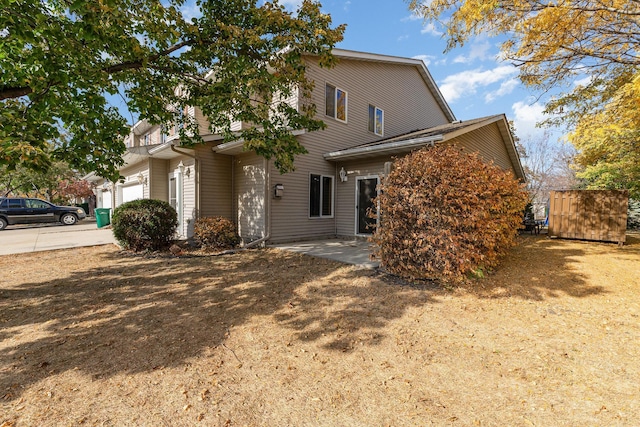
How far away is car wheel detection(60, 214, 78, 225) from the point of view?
16.7m

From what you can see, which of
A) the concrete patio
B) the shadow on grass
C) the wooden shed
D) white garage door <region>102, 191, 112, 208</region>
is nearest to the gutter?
the concrete patio

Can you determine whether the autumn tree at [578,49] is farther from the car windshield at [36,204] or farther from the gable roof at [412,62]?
the car windshield at [36,204]

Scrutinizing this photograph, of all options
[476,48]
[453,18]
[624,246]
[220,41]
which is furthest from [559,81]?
[220,41]

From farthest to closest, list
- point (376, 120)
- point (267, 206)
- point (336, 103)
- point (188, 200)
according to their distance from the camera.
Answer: point (376, 120) < point (336, 103) < point (188, 200) < point (267, 206)

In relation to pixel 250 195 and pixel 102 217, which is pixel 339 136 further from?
pixel 102 217

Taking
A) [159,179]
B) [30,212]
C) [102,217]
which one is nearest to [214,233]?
[159,179]

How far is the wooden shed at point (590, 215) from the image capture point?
332 inches

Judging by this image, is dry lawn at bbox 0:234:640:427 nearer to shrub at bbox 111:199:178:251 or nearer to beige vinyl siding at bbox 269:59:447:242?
shrub at bbox 111:199:178:251

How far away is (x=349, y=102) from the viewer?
11055 millimetres

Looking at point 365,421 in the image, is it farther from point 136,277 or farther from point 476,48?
point 476,48

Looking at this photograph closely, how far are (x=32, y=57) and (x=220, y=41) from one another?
3.02 m

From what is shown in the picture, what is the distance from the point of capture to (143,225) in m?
7.93

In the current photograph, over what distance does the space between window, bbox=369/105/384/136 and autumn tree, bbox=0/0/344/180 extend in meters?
5.29

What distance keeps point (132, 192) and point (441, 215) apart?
1422 centimetres
